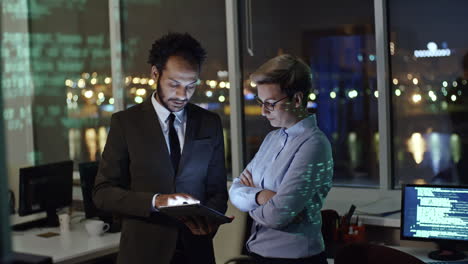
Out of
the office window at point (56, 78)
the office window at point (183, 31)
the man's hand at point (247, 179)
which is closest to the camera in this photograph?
the man's hand at point (247, 179)

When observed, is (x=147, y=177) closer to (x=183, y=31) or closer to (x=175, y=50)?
(x=175, y=50)

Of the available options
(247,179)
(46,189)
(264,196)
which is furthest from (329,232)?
(46,189)

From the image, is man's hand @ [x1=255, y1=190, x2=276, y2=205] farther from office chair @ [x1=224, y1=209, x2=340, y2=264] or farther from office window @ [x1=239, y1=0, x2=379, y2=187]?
office window @ [x1=239, y1=0, x2=379, y2=187]

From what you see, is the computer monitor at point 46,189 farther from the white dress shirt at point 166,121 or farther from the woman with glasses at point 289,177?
the woman with glasses at point 289,177

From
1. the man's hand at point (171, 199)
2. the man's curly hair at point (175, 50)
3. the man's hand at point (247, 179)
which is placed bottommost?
the man's hand at point (171, 199)

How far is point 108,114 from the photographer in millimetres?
5273

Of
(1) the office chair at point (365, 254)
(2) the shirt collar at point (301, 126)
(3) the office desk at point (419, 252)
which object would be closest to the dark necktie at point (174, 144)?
(2) the shirt collar at point (301, 126)

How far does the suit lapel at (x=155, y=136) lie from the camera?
2.05m

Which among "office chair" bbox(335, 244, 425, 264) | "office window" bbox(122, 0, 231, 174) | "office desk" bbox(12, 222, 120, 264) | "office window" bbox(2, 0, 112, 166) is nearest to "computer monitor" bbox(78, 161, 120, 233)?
"office desk" bbox(12, 222, 120, 264)

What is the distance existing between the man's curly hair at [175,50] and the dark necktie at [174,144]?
0.20m

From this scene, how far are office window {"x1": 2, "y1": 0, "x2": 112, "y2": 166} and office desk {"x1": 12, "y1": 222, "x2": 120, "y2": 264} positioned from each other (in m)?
1.74

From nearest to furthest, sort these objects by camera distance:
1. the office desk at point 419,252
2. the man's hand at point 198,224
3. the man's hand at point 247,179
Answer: the man's hand at point 198,224
the man's hand at point 247,179
the office desk at point 419,252

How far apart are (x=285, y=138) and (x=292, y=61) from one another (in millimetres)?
283

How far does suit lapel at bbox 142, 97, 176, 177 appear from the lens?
6.74 ft
